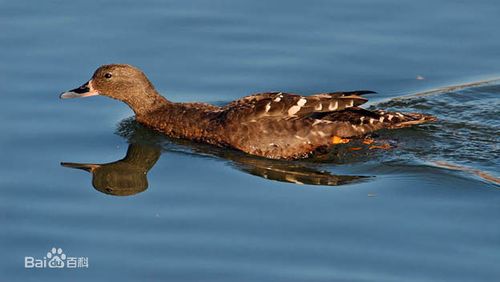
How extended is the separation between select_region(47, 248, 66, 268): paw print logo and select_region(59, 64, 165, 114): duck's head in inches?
135

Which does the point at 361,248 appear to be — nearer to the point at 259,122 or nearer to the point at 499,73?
the point at 259,122

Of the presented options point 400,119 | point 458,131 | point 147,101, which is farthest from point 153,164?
point 458,131

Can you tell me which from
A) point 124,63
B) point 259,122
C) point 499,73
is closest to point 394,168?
point 259,122

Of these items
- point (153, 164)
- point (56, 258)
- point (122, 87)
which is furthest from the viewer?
point (122, 87)

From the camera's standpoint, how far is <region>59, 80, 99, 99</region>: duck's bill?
42.9 ft

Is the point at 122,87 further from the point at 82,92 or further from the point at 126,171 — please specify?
the point at 126,171

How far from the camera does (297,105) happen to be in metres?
12.5

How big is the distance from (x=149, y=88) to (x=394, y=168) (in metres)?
3.19

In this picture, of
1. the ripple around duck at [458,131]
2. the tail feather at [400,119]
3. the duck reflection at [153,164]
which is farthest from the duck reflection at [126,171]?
the ripple around duck at [458,131]

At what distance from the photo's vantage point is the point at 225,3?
15727mm

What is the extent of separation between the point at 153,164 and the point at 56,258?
8.71 ft

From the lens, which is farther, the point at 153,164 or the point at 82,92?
the point at 82,92

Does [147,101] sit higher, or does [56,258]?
[147,101]

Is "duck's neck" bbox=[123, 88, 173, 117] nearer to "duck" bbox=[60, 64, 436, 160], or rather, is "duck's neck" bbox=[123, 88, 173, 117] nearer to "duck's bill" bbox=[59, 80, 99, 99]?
"duck" bbox=[60, 64, 436, 160]
